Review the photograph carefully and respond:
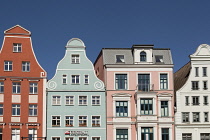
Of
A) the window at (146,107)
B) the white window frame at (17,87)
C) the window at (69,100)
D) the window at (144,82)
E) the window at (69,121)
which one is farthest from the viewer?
the window at (144,82)

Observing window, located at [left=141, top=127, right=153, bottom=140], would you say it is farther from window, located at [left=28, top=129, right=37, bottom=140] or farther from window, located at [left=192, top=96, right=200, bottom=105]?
window, located at [left=28, top=129, right=37, bottom=140]

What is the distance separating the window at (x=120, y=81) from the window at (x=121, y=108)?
2.10 m

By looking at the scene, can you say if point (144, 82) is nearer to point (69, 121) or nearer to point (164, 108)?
point (164, 108)

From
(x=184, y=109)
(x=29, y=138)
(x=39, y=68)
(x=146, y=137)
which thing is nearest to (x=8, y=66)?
(x=39, y=68)

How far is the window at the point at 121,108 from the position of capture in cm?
5856

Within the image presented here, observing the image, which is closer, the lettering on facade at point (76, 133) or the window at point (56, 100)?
the lettering on facade at point (76, 133)

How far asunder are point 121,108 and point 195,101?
9795 mm

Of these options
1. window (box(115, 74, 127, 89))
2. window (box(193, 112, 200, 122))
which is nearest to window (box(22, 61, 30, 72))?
window (box(115, 74, 127, 89))

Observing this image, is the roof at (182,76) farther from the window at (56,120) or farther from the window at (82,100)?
the window at (56,120)

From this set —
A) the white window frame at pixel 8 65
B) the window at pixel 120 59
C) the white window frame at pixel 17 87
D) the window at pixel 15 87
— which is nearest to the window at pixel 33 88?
the white window frame at pixel 17 87

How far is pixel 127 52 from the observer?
2410 inches

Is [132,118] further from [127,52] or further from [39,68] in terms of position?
[39,68]

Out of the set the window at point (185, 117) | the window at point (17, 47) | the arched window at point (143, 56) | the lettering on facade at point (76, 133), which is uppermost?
the window at point (17, 47)

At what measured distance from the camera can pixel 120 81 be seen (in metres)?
59.4
